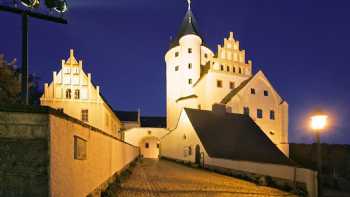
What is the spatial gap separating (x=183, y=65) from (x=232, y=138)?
22939 millimetres

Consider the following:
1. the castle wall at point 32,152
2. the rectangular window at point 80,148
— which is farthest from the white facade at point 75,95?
the castle wall at point 32,152

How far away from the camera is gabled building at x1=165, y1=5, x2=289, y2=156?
36.3 meters

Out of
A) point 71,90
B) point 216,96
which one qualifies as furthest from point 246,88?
point 71,90

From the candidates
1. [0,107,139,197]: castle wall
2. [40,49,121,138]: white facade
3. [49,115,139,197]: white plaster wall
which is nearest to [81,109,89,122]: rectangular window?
[40,49,121,138]: white facade

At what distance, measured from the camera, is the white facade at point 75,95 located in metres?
Answer: 28.6

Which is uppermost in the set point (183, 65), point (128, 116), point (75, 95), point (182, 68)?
point (183, 65)

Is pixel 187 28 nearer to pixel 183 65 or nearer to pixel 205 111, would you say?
pixel 183 65

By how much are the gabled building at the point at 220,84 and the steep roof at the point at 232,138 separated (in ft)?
30.4

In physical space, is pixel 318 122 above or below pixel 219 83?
below

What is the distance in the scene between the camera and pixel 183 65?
143 ft

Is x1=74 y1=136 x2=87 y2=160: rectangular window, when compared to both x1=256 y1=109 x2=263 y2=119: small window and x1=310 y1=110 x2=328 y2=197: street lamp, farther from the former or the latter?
x1=256 y1=109 x2=263 y2=119: small window

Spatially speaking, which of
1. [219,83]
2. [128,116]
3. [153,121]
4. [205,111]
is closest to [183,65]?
[219,83]

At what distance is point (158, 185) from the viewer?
36.7 ft

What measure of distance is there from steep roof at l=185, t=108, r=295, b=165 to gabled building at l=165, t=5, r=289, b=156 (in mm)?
9273
